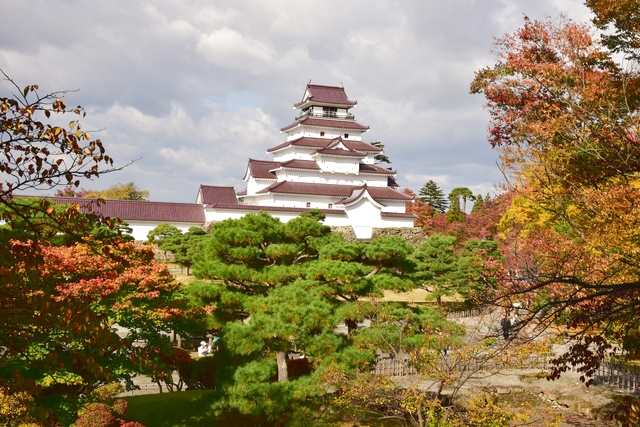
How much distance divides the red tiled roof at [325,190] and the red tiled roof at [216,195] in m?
2.11

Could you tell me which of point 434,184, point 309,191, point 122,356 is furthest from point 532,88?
point 434,184

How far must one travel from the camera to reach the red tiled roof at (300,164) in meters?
37.6

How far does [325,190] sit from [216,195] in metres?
8.19

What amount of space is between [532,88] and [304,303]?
6.66 meters

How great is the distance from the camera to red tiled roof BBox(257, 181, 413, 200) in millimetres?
36188

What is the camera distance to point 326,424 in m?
11.0

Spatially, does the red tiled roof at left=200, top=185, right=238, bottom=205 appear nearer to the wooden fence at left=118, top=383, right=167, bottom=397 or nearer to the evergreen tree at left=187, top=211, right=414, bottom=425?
the wooden fence at left=118, top=383, right=167, bottom=397

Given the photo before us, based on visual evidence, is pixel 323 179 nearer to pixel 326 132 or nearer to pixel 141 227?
pixel 326 132

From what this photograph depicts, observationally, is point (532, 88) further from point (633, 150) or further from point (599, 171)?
point (633, 150)

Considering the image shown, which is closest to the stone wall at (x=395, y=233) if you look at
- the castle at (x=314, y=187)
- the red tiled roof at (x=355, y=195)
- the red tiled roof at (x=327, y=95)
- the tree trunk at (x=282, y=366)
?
the castle at (x=314, y=187)

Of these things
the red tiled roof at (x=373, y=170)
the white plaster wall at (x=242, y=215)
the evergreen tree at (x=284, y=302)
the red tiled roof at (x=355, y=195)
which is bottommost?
the evergreen tree at (x=284, y=302)

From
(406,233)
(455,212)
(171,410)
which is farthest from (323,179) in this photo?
(171,410)

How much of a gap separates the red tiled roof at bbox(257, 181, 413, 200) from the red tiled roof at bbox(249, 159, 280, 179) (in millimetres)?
1865

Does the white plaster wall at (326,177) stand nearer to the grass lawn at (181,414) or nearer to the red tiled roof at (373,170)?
the red tiled roof at (373,170)
